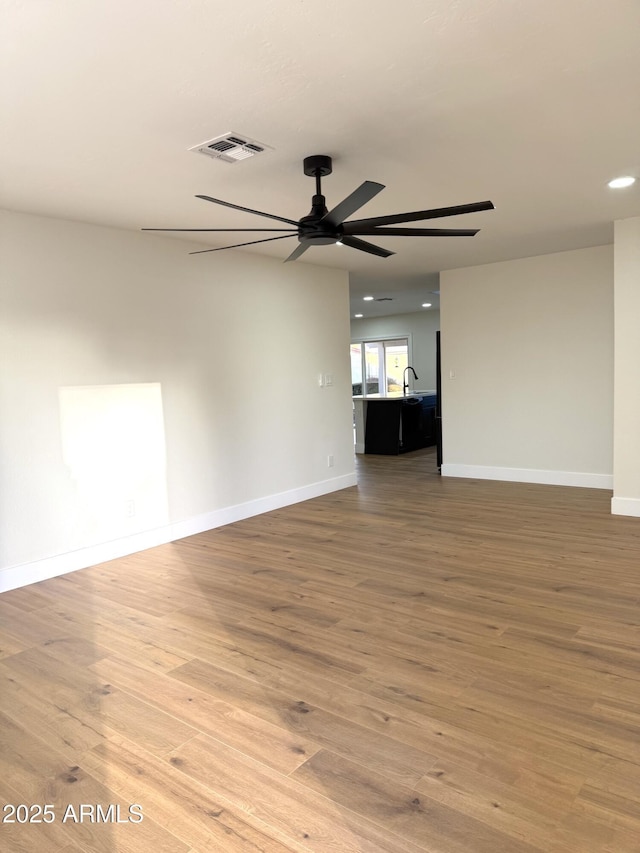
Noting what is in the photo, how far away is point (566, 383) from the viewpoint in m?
6.11

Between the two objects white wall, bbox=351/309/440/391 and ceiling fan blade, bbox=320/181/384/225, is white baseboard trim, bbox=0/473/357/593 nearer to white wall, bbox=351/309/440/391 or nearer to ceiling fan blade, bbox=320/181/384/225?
ceiling fan blade, bbox=320/181/384/225

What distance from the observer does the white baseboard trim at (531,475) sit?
19.7 feet

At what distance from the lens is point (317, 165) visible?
303 cm

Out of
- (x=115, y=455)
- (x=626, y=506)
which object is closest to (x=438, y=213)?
(x=115, y=455)

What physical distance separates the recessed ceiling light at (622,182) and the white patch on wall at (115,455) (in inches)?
141

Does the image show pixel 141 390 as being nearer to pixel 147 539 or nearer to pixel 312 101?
pixel 147 539

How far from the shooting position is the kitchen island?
882 cm

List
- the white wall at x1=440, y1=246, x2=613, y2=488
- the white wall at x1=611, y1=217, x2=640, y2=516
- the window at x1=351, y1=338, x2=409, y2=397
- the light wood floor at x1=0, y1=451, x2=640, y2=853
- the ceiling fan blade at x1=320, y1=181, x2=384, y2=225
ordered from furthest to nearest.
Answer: the window at x1=351, y1=338, x2=409, y2=397 < the white wall at x1=440, y1=246, x2=613, y2=488 < the white wall at x1=611, y1=217, x2=640, y2=516 < the ceiling fan blade at x1=320, y1=181, x2=384, y2=225 < the light wood floor at x1=0, y1=451, x2=640, y2=853

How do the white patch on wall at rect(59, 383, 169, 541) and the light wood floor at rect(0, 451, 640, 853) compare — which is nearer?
the light wood floor at rect(0, 451, 640, 853)

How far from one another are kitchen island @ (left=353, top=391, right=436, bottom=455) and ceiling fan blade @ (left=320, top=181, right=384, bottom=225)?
5.98 m

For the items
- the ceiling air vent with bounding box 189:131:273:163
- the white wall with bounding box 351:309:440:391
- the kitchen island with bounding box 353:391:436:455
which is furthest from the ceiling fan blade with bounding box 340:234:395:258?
the white wall with bounding box 351:309:440:391

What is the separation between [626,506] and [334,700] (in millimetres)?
3704

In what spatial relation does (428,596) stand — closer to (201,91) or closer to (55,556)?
(55,556)

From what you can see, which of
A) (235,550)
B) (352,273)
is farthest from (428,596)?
(352,273)
